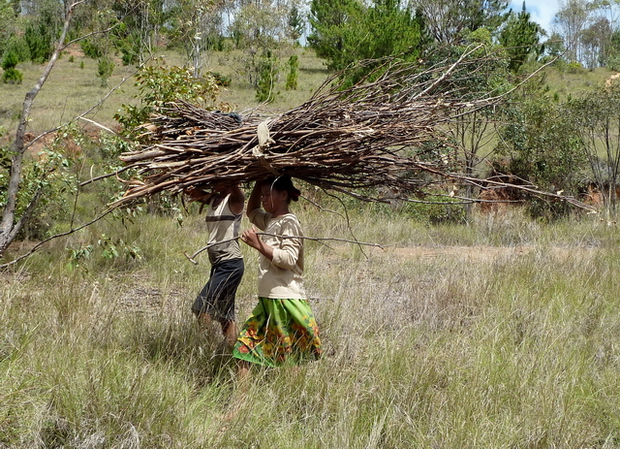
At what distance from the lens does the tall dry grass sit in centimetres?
284

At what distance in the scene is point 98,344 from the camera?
3.63 meters

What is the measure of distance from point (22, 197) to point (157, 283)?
1807 mm

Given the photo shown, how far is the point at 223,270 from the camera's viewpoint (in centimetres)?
428

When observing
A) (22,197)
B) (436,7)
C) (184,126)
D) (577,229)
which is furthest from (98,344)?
(436,7)

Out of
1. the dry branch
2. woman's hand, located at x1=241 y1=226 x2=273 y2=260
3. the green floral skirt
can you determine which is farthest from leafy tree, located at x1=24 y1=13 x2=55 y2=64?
woman's hand, located at x1=241 y1=226 x2=273 y2=260

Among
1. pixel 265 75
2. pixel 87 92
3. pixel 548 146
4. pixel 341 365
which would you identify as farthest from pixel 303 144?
pixel 265 75

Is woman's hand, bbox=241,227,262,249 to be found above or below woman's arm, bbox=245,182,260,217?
below

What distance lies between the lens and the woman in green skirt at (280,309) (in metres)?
3.39

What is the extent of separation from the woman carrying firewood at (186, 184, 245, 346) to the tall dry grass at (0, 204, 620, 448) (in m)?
0.13

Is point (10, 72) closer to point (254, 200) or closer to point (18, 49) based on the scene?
point (18, 49)

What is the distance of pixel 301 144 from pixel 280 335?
1.02 metres

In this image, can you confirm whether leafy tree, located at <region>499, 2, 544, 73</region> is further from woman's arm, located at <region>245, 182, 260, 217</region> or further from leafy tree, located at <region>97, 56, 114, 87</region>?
woman's arm, located at <region>245, 182, 260, 217</region>

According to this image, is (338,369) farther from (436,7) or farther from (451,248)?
(436,7)

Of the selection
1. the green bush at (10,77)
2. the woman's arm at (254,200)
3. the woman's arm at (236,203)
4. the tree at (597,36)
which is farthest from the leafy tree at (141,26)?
the tree at (597,36)
